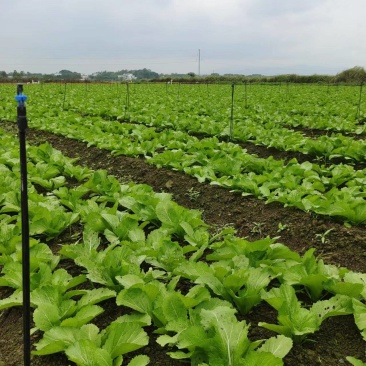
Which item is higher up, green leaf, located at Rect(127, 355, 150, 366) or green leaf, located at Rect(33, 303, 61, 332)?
green leaf, located at Rect(33, 303, 61, 332)

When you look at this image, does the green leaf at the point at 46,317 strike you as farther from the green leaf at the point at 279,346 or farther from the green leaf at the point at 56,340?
the green leaf at the point at 279,346

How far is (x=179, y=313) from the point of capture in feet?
7.88

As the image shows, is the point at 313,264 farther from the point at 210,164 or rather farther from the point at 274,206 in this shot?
the point at 210,164

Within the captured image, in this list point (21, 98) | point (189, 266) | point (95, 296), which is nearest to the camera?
point (21, 98)

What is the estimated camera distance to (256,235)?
14.7 feet

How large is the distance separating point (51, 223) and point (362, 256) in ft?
9.33

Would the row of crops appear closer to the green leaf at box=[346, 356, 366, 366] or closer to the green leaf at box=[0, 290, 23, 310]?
the green leaf at box=[346, 356, 366, 366]

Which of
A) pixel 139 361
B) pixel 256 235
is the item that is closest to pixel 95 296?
pixel 139 361

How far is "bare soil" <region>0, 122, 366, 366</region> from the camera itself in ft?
7.84

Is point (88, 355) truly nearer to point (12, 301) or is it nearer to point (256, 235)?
point (12, 301)

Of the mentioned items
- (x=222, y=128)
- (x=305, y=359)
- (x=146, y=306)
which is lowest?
(x=305, y=359)

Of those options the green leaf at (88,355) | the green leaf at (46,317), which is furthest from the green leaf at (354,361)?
the green leaf at (46,317)

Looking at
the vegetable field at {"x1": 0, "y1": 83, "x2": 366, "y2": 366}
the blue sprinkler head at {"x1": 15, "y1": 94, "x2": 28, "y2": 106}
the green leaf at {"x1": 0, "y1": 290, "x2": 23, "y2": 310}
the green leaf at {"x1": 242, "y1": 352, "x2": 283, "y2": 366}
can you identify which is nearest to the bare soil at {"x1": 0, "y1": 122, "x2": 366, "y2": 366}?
the vegetable field at {"x1": 0, "y1": 83, "x2": 366, "y2": 366}

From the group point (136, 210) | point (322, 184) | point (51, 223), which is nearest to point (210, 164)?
point (322, 184)
